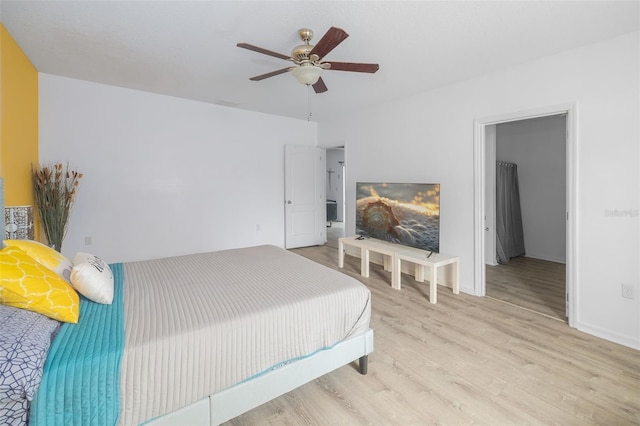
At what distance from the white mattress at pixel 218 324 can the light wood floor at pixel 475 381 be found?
0.35 meters

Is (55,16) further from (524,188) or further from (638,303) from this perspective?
(524,188)

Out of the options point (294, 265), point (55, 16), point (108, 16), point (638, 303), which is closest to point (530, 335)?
point (638, 303)

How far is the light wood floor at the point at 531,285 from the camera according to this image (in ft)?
10.4

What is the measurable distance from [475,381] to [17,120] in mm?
4563

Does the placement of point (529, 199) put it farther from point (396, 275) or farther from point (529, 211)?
point (396, 275)

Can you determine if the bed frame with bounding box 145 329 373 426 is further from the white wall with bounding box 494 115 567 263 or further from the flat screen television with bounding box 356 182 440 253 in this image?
the white wall with bounding box 494 115 567 263

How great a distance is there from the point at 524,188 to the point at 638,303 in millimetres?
3341

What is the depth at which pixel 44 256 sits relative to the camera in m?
1.74

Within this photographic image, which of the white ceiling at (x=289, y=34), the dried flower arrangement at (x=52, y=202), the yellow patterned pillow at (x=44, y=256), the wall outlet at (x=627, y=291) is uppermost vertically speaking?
the white ceiling at (x=289, y=34)

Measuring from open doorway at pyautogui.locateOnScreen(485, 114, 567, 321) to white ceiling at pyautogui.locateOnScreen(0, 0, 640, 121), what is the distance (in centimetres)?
224

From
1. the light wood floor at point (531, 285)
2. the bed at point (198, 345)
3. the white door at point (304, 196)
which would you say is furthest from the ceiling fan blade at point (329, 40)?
the white door at point (304, 196)

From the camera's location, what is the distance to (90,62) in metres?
3.23

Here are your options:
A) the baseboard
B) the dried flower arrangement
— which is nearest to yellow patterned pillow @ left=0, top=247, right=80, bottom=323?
the dried flower arrangement

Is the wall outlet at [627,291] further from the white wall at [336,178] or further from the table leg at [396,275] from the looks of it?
the white wall at [336,178]
